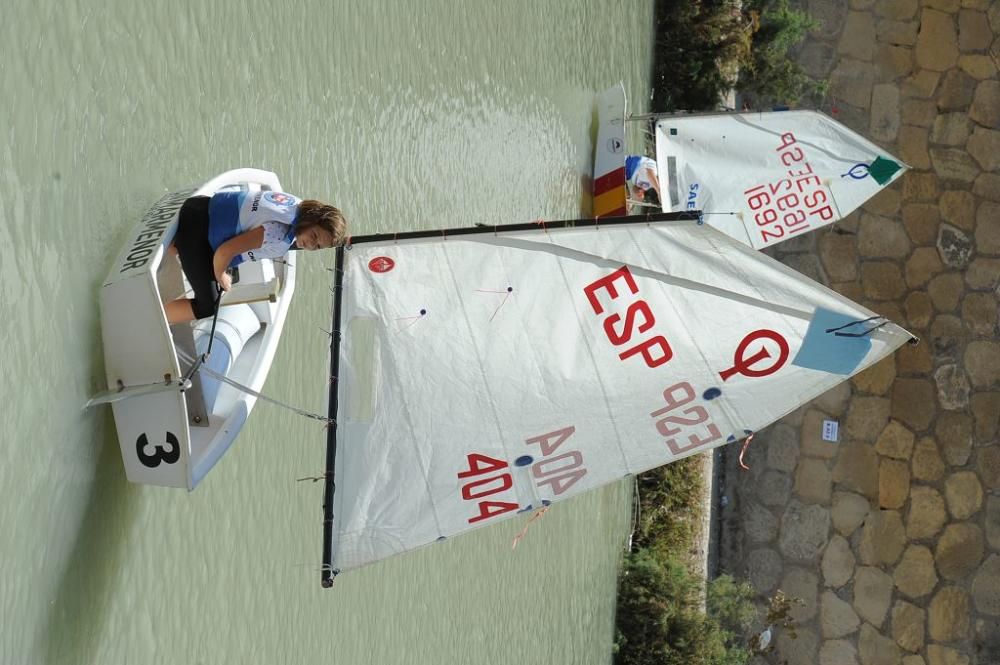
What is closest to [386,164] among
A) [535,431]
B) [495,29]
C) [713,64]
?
[495,29]

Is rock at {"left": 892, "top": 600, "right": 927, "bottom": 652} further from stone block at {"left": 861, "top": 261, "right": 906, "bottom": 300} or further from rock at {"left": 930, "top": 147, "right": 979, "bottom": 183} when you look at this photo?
rock at {"left": 930, "top": 147, "right": 979, "bottom": 183}

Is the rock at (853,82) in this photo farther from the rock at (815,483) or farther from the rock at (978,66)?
the rock at (815,483)

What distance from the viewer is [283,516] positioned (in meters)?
5.50

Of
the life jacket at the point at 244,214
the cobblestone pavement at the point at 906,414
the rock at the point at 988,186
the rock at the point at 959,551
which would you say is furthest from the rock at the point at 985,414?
the life jacket at the point at 244,214

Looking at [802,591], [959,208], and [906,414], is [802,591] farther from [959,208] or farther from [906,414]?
[959,208]

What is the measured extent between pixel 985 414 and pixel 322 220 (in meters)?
9.33

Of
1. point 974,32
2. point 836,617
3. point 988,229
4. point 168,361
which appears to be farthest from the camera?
point 974,32

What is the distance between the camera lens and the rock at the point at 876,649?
11.7 metres

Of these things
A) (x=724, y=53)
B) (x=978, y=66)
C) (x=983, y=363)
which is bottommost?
(x=983, y=363)

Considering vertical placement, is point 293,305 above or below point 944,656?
above

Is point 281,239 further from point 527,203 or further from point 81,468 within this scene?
point 527,203

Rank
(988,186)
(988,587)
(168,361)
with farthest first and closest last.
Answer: (988,186) < (988,587) < (168,361)

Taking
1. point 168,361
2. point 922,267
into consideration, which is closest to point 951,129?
point 922,267

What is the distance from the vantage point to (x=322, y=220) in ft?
14.2
